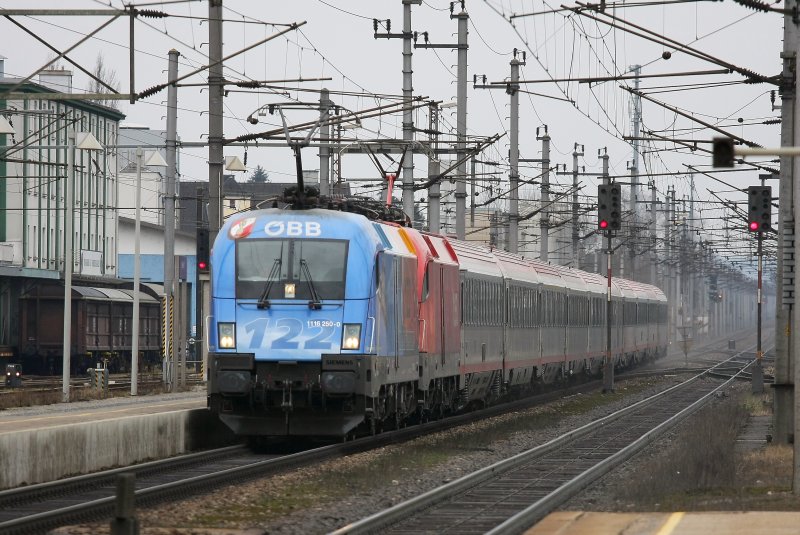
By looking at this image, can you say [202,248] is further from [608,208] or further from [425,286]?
[608,208]

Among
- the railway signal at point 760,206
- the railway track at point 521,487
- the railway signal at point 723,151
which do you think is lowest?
the railway track at point 521,487

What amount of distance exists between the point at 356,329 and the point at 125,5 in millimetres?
5955

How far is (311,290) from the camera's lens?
854 inches

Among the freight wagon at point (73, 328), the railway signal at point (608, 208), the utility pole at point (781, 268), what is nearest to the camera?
the utility pole at point (781, 268)

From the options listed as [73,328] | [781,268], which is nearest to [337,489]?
[781,268]

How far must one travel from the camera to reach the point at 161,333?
64500 mm

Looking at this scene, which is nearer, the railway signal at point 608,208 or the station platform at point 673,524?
the station platform at point 673,524

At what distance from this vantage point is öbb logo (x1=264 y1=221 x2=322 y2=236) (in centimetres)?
2205

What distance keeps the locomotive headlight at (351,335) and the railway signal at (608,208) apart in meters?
18.5

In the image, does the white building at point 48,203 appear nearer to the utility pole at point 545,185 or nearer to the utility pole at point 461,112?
the utility pole at point 545,185

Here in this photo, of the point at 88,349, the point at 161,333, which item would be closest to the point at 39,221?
the point at 161,333

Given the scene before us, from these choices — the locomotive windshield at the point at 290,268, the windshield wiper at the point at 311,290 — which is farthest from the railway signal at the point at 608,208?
the windshield wiper at the point at 311,290

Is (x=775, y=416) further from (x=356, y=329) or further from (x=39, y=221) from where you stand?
(x=39, y=221)

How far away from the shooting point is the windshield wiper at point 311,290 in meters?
21.6
